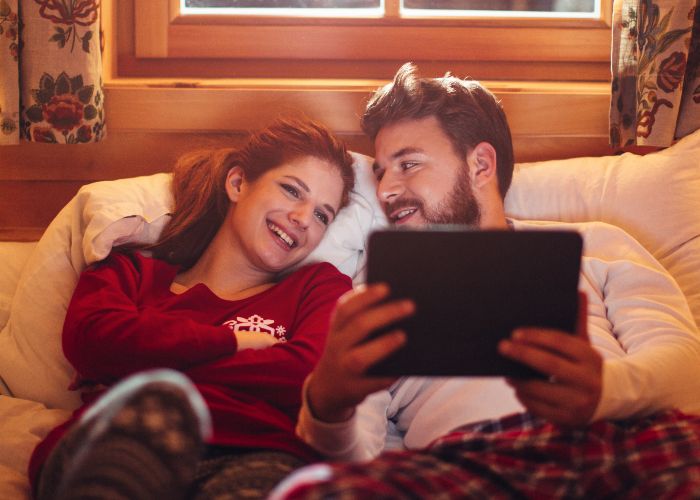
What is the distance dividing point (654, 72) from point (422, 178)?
0.58 metres

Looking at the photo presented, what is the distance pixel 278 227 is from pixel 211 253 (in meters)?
0.16

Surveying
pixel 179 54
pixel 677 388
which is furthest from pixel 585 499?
pixel 179 54

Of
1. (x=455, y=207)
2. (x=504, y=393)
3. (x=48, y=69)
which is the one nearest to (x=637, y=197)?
(x=455, y=207)

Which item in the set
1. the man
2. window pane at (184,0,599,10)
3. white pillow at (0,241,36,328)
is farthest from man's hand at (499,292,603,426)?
window pane at (184,0,599,10)

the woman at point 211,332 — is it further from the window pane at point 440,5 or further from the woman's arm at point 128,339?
the window pane at point 440,5

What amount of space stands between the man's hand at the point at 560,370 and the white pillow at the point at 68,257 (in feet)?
2.19

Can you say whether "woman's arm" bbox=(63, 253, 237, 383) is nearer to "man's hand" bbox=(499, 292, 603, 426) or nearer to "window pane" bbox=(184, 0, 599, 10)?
"man's hand" bbox=(499, 292, 603, 426)

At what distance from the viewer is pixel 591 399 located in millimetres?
943

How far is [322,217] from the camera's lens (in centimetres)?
149

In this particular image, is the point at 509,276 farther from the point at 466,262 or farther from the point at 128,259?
the point at 128,259

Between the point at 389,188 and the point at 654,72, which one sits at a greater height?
the point at 654,72

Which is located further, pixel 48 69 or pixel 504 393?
pixel 48 69

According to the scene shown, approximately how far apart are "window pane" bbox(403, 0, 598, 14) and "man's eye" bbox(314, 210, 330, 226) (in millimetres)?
802

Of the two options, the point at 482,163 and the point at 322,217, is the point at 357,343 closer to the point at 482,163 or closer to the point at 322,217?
the point at 322,217
